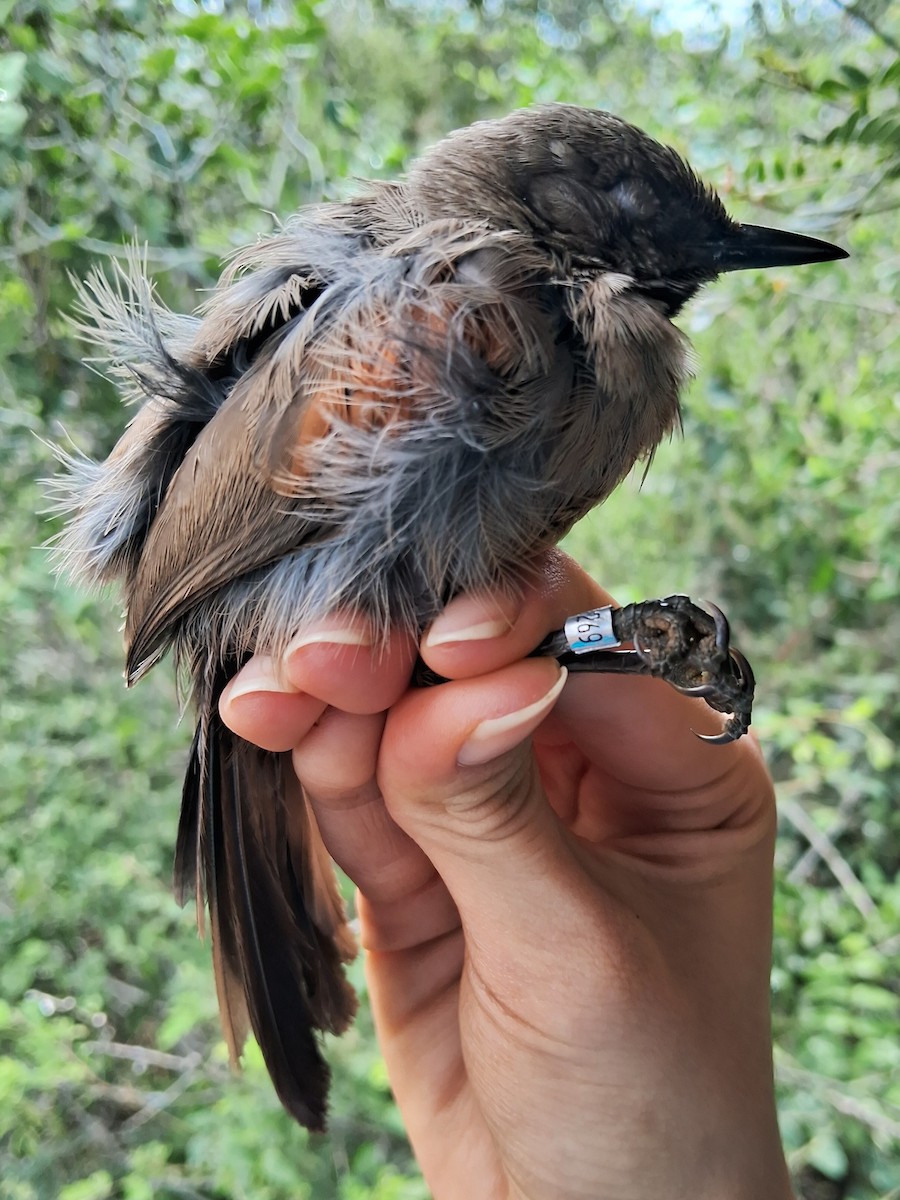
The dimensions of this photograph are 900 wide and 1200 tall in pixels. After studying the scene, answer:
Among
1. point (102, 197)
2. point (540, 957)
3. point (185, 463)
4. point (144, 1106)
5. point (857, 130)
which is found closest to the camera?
point (540, 957)

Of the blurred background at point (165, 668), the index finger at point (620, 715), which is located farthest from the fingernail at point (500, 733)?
the blurred background at point (165, 668)

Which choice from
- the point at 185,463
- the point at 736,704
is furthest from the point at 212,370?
the point at 736,704

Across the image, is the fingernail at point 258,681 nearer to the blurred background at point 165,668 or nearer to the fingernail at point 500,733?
the fingernail at point 500,733

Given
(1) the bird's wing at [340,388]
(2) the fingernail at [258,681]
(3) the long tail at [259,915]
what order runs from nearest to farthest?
1. (1) the bird's wing at [340,388]
2. (2) the fingernail at [258,681]
3. (3) the long tail at [259,915]

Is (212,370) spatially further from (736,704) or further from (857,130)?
(857,130)

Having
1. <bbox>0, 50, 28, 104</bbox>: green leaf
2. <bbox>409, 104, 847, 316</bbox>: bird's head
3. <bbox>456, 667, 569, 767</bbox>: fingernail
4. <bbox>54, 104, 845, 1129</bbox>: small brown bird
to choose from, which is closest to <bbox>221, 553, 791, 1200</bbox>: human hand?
<bbox>456, 667, 569, 767</bbox>: fingernail

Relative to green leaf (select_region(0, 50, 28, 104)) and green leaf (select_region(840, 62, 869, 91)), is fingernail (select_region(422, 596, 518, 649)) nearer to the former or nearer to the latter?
green leaf (select_region(840, 62, 869, 91))

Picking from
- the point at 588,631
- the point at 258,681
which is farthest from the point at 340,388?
the point at 588,631

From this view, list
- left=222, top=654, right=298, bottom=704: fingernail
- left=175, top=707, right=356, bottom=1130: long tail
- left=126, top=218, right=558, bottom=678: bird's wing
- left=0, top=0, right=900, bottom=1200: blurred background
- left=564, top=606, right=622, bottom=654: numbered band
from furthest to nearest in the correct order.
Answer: left=0, top=0, right=900, bottom=1200: blurred background < left=175, top=707, right=356, bottom=1130: long tail < left=564, top=606, right=622, bottom=654: numbered band < left=222, top=654, right=298, bottom=704: fingernail < left=126, top=218, right=558, bottom=678: bird's wing
